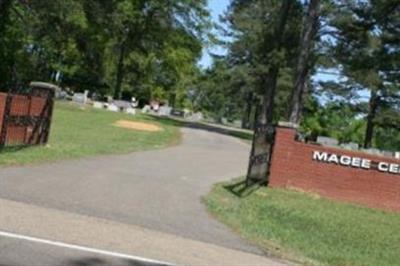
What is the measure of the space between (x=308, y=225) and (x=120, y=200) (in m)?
3.79

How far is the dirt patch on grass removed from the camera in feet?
126

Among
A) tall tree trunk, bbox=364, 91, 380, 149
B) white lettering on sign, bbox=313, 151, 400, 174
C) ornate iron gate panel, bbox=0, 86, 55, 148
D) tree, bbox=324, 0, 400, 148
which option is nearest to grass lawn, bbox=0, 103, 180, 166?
ornate iron gate panel, bbox=0, 86, 55, 148

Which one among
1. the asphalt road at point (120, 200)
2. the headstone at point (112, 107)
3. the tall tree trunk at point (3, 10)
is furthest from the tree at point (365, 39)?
the asphalt road at point (120, 200)

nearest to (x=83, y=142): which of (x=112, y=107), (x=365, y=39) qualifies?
(x=365, y=39)

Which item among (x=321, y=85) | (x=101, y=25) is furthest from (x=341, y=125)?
(x=101, y=25)

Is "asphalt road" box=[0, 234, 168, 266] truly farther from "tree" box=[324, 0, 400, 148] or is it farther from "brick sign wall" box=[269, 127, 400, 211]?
"tree" box=[324, 0, 400, 148]

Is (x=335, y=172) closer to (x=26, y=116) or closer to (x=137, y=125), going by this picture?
(x=26, y=116)

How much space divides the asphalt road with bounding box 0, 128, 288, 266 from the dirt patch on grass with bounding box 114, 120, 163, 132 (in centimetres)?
1734

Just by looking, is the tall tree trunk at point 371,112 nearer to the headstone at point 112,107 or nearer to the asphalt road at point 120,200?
the headstone at point 112,107

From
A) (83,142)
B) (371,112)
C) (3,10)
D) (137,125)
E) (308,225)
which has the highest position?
(3,10)

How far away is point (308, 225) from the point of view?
14.6 m

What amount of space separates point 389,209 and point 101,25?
4216cm

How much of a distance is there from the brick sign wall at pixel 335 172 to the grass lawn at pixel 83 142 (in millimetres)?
5243

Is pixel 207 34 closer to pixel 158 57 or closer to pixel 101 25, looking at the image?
pixel 158 57
